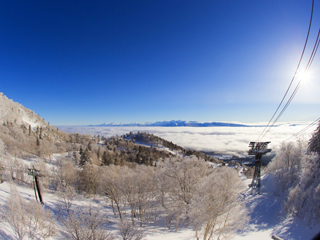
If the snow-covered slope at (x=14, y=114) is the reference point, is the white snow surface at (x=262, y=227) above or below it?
below

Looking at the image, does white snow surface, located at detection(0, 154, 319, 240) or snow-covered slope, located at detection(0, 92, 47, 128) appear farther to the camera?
snow-covered slope, located at detection(0, 92, 47, 128)

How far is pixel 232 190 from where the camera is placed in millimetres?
14180

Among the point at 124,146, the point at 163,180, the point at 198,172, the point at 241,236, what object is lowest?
the point at 124,146

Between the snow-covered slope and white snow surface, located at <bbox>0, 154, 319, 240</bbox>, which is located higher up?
the snow-covered slope

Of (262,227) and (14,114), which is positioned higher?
(14,114)

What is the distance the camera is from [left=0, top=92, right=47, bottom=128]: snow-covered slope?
11688 centimetres

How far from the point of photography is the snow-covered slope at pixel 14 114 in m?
117

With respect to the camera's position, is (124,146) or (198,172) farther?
(124,146)

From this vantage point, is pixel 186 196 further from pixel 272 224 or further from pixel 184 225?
pixel 272 224

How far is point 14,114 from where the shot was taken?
5069 inches

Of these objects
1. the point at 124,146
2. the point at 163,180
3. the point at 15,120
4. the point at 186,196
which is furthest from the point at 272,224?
the point at 15,120

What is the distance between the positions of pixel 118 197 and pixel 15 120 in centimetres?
17199

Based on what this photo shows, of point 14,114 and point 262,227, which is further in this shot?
point 14,114

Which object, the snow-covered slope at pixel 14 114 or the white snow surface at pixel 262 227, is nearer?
the white snow surface at pixel 262 227
